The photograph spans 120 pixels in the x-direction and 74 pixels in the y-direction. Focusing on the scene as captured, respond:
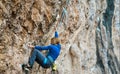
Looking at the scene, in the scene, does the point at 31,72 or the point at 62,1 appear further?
the point at 62,1

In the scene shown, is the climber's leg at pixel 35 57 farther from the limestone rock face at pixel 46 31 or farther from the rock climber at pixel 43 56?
the limestone rock face at pixel 46 31

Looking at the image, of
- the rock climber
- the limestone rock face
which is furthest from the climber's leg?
the limestone rock face

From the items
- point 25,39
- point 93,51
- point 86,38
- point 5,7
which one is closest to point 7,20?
point 5,7

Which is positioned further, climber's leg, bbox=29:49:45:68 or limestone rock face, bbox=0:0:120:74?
climber's leg, bbox=29:49:45:68

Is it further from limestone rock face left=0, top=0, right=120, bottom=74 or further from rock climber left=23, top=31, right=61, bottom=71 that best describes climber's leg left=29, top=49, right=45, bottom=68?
limestone rock face left=0, top=0, right=120, bottom=74

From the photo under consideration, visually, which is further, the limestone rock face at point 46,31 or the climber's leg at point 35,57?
the climber's leg at point 35,57

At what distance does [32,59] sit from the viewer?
7727 mm

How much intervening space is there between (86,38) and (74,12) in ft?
12.1

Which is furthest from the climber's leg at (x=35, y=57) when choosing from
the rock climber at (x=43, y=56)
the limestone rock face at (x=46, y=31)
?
the limestone rock face at (x=46, y=31)

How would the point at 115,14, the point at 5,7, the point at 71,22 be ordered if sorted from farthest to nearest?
the point at 115,14
the point at 71,22
the point at 5,7

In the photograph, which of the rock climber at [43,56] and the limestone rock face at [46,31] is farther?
the rock climber at [43,56]

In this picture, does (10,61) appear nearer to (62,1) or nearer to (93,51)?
(62,1)

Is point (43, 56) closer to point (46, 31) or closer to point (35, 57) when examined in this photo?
point (35, 57)

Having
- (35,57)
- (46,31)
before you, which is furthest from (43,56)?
(46,31)
